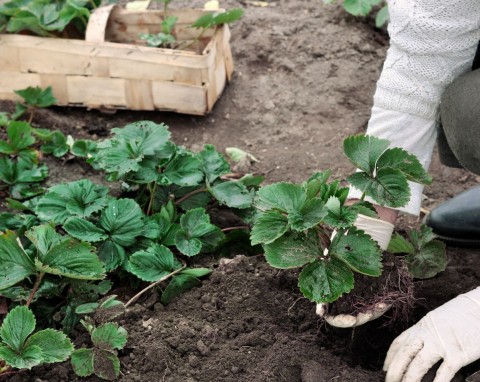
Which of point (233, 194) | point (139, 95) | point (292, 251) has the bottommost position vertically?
point (139, 95)

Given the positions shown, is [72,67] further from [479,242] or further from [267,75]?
[479,242]

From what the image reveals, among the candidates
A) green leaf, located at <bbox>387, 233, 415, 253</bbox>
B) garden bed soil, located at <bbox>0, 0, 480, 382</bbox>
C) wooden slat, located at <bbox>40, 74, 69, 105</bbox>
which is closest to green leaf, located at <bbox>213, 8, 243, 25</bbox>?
garden bed soil, located at <bbox>0, 0, 480, 382</bbox>

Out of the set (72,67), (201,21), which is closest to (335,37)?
(201,21)

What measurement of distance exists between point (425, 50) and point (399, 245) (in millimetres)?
518

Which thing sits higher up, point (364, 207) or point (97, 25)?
point (364, 207)

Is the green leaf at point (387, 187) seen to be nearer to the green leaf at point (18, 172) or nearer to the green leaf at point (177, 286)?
the green leaf at point (177, 286)

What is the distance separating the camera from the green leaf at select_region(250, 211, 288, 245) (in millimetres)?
1432

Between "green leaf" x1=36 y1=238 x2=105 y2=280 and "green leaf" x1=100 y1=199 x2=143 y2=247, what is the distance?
0.19m

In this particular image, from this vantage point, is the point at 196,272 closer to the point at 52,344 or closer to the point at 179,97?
the point at 52,344

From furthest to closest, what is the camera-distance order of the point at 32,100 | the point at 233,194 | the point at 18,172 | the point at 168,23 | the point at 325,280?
the point at 168,23, the point at 32,100, the point at 18,172, the point at 233,194, the point at 325,280

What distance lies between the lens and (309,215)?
4.69ft

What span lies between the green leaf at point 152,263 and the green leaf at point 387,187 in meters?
0.54

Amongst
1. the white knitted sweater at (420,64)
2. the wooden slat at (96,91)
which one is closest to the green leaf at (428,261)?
the white knitted sweater at (420,64)

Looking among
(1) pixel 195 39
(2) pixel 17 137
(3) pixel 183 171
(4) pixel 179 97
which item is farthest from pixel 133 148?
(1) pixel 195 39
